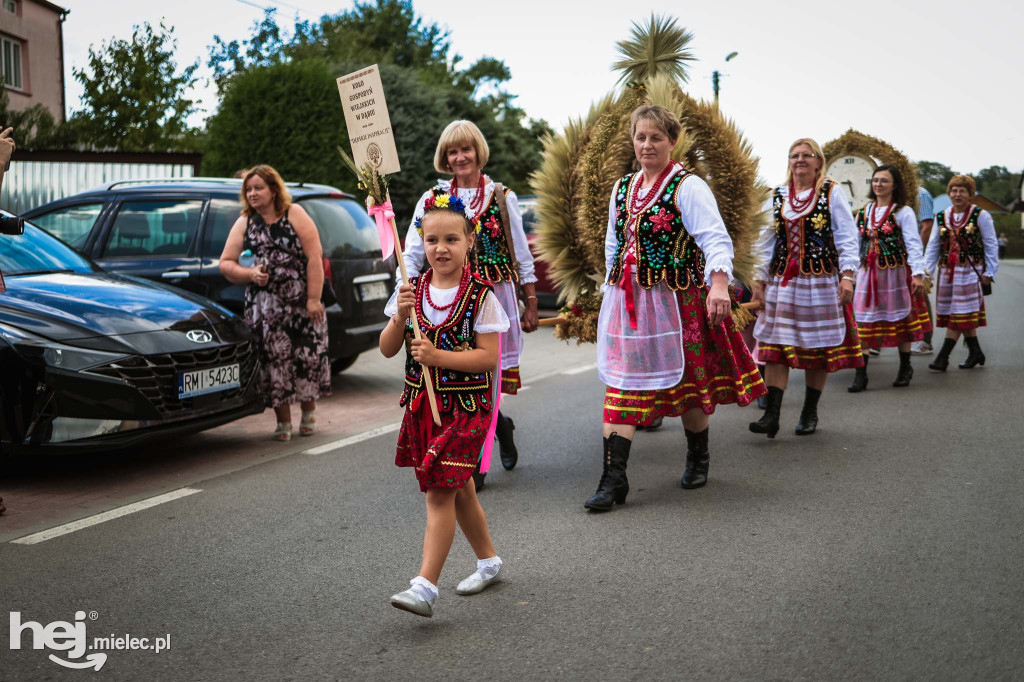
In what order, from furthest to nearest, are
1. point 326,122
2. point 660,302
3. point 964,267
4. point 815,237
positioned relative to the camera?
point 326,122, point 964,267, point 815,237, point 660,302

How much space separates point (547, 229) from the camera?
6.73 m

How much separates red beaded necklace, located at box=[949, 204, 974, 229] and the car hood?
25.3ft

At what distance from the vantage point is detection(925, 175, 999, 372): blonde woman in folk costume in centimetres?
1100

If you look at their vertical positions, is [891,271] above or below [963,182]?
below

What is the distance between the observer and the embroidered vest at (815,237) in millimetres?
7281

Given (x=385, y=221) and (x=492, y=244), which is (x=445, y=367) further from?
(x=492, y=244)

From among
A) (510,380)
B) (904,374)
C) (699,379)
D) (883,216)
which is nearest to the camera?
(699,379)

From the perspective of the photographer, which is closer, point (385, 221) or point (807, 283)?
point (385, 221)

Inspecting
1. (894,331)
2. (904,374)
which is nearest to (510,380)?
(904,374)

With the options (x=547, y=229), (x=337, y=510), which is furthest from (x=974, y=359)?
(x=337, y=510)

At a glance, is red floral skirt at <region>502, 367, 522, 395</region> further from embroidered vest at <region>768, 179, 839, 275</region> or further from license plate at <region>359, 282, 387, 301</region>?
license plate at <region>359, 282, 387, 301</region>

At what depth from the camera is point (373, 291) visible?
9289 millimetres

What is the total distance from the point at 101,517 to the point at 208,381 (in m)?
1.28

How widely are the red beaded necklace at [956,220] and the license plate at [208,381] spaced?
7.89 m
